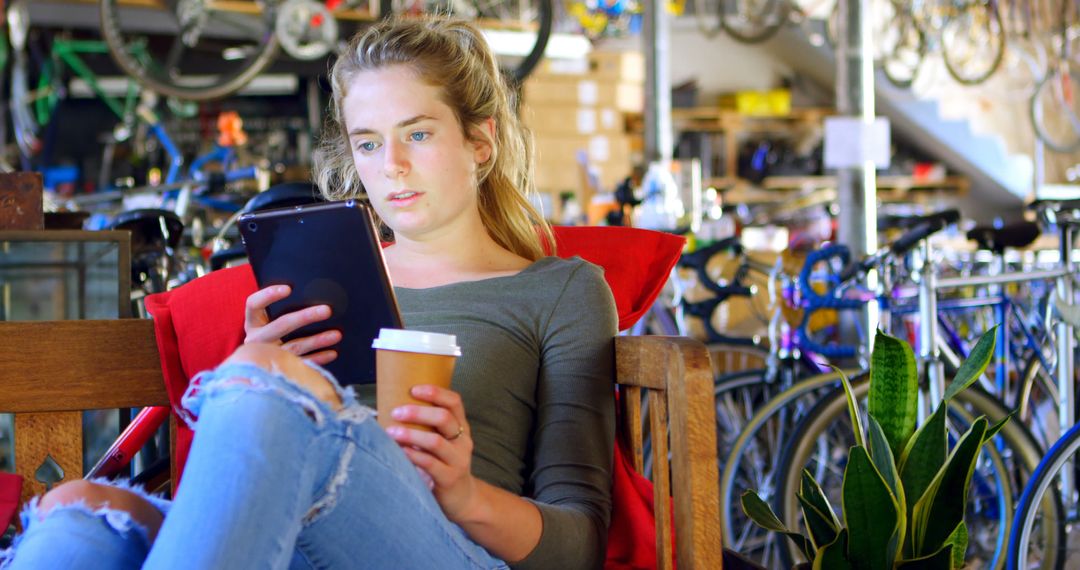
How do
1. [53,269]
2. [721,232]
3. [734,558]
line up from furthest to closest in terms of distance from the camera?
1. [721,232]
2. [53,269]
3. [734,558]

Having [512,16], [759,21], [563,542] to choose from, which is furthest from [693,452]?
[759,21]

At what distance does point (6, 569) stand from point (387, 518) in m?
0.39

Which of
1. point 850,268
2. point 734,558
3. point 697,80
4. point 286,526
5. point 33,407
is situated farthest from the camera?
point 697,80

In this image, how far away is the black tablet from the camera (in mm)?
1295

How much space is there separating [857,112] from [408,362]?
10.3 ft

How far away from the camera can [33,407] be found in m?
1.57

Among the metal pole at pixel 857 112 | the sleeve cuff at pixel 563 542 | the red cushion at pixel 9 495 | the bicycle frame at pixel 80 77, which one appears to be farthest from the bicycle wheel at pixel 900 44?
the red cushion at pixel 9 495

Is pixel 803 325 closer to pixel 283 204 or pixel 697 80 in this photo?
pixel 283 204

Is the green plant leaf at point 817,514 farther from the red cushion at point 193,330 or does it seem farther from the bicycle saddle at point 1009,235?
the bicycle saddle at point 1009,235

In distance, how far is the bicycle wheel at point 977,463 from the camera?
2477mm

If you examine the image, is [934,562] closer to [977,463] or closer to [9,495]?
[9,495]

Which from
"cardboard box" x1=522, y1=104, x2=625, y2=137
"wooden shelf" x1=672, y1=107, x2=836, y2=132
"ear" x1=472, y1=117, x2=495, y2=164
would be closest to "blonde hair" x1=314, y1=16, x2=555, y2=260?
"ear" x1=472, y1=117, x2=495, y2=164

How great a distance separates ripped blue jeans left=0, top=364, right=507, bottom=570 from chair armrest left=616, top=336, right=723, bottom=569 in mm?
214

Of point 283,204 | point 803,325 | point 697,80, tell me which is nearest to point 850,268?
point 803,325
